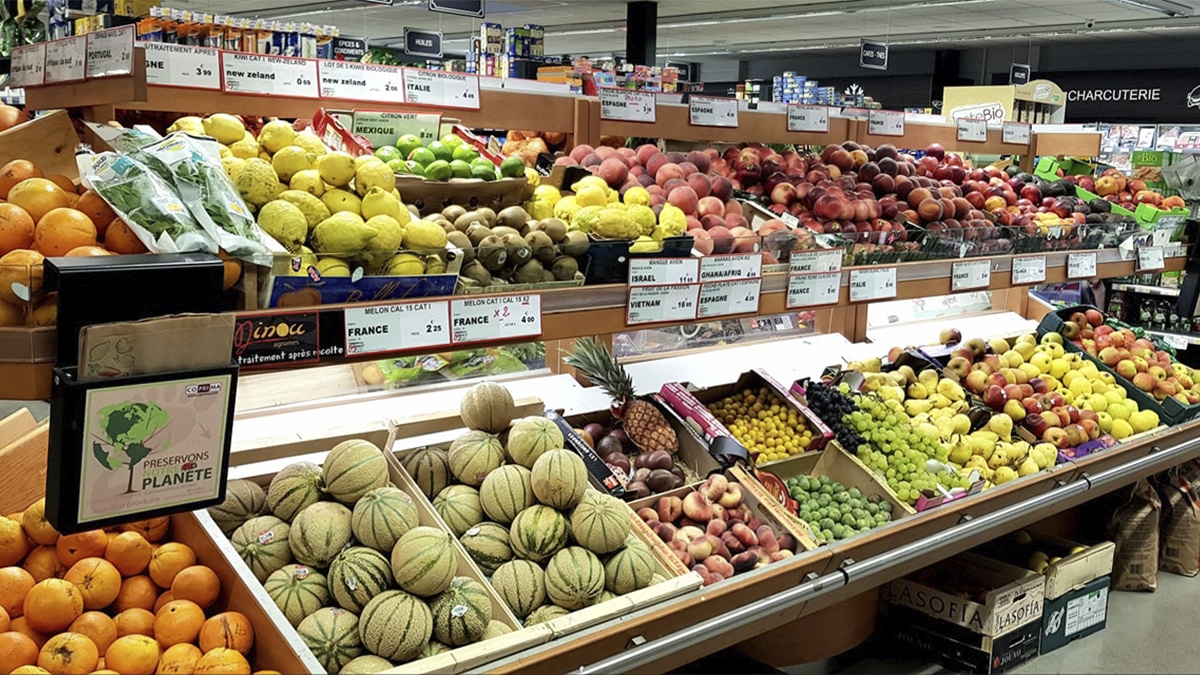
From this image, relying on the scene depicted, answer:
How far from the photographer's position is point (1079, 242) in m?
3.65

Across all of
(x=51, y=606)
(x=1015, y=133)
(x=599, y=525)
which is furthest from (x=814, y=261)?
(x=1015, y=133)

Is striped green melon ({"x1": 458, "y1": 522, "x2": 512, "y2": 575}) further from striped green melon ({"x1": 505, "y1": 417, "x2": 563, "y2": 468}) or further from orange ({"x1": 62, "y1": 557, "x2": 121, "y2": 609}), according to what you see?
orange ({"x1": 62, "y1": 557, "x2": 121, "y2": 609})

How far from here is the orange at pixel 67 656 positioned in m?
1.52

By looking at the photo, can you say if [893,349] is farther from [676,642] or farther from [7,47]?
[7,47]

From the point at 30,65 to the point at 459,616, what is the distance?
1.66 metres

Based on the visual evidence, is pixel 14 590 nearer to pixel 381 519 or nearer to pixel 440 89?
pixel 381 519

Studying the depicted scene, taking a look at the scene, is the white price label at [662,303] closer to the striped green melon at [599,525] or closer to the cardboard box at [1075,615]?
A: the striped green melon at [599,525]

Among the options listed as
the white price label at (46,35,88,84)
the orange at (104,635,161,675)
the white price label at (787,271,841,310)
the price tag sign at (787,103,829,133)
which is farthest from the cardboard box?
the white price label at (46,35,88,84)

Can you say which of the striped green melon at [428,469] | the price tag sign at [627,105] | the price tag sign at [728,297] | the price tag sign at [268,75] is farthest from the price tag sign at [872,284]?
the price tag sign at [268,75]

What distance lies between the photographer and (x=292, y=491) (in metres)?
1.95

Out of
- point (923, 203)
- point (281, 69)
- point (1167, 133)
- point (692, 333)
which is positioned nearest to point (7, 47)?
point (281, 69)

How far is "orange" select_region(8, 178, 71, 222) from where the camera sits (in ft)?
5.16

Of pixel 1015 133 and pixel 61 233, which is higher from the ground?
pixel 1015 133

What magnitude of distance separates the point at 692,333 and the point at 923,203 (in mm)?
952
